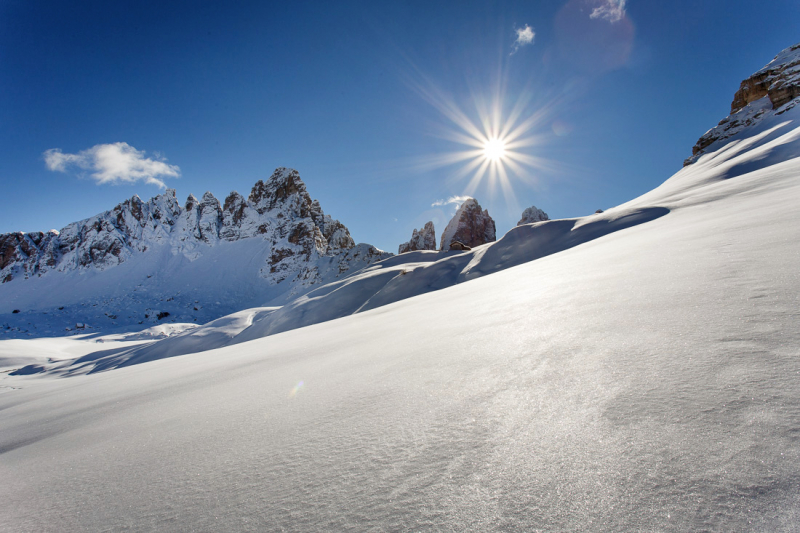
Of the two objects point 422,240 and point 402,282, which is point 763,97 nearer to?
point 422,240

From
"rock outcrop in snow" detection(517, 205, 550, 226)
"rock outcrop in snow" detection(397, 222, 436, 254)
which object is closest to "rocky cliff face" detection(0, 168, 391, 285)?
"rock outcrop in snow" detection(397, 222, 436, 254)

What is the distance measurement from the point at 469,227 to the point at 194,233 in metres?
58.6

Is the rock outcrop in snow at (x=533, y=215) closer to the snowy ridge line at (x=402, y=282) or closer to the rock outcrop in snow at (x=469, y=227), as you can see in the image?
the rock outcrop in snow at (x=469, y=227)

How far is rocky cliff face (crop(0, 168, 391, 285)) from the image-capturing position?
6381 cm

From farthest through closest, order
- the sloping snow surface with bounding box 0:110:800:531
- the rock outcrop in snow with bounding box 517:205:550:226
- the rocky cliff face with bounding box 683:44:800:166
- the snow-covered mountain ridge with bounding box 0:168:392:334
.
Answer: the rock outcrop in snow with bounding box 517:205:550:226 → the snow-covered mountain ridge with bounding box 0:168:392:334 → the rocky cliff face with bounding box 683:44:800:166 → the sloping snow surface with bounding box 0:110:800:531


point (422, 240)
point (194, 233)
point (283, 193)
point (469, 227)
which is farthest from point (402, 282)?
point (194, 233)

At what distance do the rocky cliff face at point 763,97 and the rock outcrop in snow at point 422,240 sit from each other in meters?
31.8

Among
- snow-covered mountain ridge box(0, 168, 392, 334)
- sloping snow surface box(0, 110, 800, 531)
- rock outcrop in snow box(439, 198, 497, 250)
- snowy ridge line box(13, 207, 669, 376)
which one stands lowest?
sloping snow surface box(0, 110, 800, 531)

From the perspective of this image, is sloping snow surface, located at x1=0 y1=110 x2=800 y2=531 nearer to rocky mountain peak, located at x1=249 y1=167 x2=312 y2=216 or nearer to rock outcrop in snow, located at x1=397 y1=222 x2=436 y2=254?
rock outcrop in snow, located at x1=397 y1=222 x2=436 y2=254

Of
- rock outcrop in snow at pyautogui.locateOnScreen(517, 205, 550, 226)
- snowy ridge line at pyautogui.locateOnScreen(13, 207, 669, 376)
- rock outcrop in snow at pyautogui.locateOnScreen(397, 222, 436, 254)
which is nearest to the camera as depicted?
snowy ridge line at pyautogui.locateOnScreen(13, 207, 669, 376)

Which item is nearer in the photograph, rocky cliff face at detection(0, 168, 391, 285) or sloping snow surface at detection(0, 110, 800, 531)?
sloping snow surface at detection(0, 110, 800, 531)

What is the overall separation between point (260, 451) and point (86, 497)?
61 cm

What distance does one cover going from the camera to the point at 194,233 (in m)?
67.7

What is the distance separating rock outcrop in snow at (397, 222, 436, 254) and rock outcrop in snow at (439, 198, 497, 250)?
406cm
